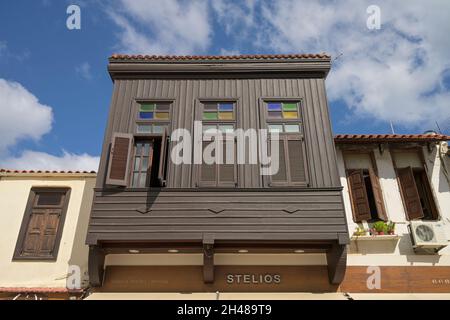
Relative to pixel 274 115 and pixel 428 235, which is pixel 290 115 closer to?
pixel 274 115

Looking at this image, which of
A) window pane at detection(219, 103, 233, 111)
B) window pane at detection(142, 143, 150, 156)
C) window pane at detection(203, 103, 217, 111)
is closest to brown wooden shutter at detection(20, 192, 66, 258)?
window pane at detection(142, 143, 150, 156)

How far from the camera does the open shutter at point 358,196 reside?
8883mm

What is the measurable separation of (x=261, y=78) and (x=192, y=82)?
2006mm

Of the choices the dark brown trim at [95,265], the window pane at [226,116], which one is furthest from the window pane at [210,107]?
the dark brown trim at [95,265]

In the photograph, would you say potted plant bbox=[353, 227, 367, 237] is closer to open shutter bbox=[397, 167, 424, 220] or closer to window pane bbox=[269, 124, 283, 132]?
open shutter bbox=[397, 167, 424, 220]

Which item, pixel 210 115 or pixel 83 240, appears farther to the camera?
pixel 210 115

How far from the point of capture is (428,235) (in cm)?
835

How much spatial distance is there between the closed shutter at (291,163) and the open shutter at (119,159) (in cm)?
361

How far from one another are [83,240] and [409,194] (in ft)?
29.1

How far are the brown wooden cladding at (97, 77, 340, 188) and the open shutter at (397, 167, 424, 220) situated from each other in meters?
2.42

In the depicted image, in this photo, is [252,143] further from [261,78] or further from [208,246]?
[208,246]

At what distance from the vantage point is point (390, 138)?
9555 millimetres

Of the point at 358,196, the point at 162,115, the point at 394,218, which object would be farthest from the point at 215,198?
the point at 394,218
